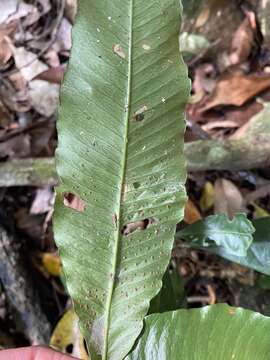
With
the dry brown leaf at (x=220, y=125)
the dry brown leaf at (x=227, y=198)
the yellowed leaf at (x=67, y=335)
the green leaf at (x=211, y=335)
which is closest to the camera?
the green leaf at (x=211, y=335)

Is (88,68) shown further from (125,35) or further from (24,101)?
(24,101)

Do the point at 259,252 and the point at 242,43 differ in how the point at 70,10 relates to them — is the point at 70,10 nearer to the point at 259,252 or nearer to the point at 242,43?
the point at 242,43

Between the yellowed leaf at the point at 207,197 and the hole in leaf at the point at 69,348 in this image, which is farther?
the yellowed leaf at the point at 207,197

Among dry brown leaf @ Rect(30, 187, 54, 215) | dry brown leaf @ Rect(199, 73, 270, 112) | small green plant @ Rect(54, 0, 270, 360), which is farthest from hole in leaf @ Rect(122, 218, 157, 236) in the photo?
dry brown leaf @ Rect(199, 73, 270, 112)

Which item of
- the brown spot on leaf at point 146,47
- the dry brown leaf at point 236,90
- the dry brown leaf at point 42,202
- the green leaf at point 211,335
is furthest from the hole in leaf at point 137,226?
the dry brown leaf at point 236,90

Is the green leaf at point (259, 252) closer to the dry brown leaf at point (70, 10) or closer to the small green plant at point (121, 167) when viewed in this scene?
the small green plant at point (121, 167)

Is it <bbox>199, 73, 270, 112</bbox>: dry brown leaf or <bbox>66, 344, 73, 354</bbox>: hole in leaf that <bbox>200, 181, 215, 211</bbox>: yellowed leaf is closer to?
<bbox>199, 73, 270, 112</bbox>: dry brown leaf


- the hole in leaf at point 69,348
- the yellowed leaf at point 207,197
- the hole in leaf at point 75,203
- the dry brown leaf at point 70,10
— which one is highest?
the dry brown leaf at point 70,10
